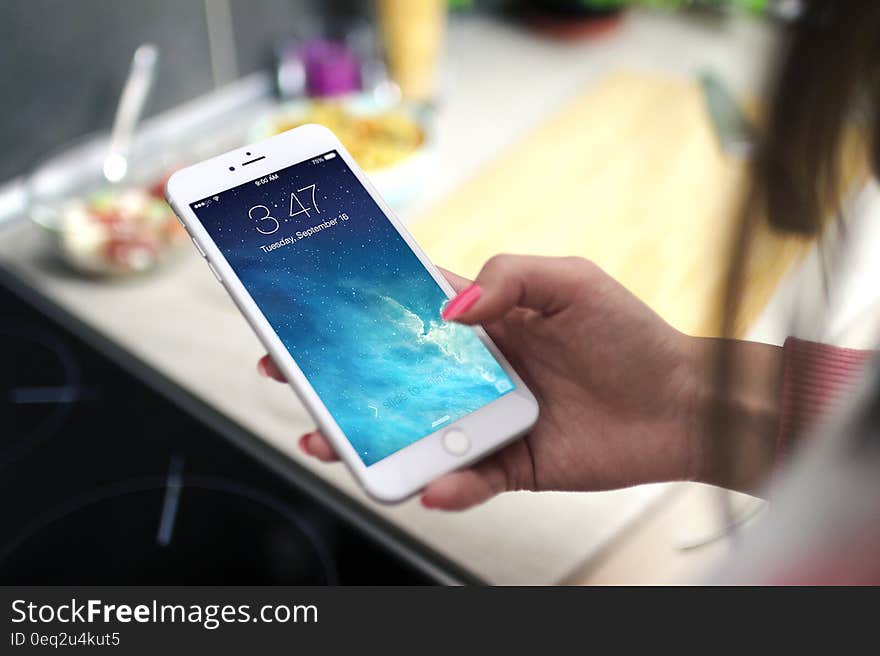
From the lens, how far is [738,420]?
449mm

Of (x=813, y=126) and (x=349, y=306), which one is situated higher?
(x=813, y=126)

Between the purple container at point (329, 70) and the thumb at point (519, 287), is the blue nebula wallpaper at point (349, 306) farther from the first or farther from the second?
the purple container at point (329, 70)

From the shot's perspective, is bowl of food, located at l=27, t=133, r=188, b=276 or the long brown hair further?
bowl of food, located at l=27, t=133, r=188, b=276

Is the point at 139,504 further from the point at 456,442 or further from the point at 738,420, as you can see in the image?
the point at 738,420

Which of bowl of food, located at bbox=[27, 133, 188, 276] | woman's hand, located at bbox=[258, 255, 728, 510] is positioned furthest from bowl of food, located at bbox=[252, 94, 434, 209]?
woman's hand, located at bbox=[258, 255, 728, 510]

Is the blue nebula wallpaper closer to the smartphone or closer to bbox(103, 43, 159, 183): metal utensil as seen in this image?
the smartphone

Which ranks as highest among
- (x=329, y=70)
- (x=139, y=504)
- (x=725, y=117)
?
(x=329, y=70)

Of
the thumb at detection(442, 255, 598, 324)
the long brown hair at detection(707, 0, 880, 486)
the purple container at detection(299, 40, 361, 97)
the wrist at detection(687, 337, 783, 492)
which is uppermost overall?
the long brown hair at detection(707, 0, 880, 486)

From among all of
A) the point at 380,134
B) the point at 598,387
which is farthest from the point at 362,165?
the point at 598,387

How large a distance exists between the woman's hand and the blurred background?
0.13 feet

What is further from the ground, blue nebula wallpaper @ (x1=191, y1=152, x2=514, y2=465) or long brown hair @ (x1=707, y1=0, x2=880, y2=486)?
long brown hair @ (x1=707, y1=0, x2=880, y2=486)

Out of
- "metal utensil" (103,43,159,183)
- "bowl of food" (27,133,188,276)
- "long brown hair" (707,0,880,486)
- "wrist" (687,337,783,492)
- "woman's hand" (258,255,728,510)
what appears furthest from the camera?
"metal utensil" (103,43,159,183)

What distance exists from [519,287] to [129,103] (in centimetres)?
58

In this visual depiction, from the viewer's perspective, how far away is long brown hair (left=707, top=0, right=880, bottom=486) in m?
0.24
